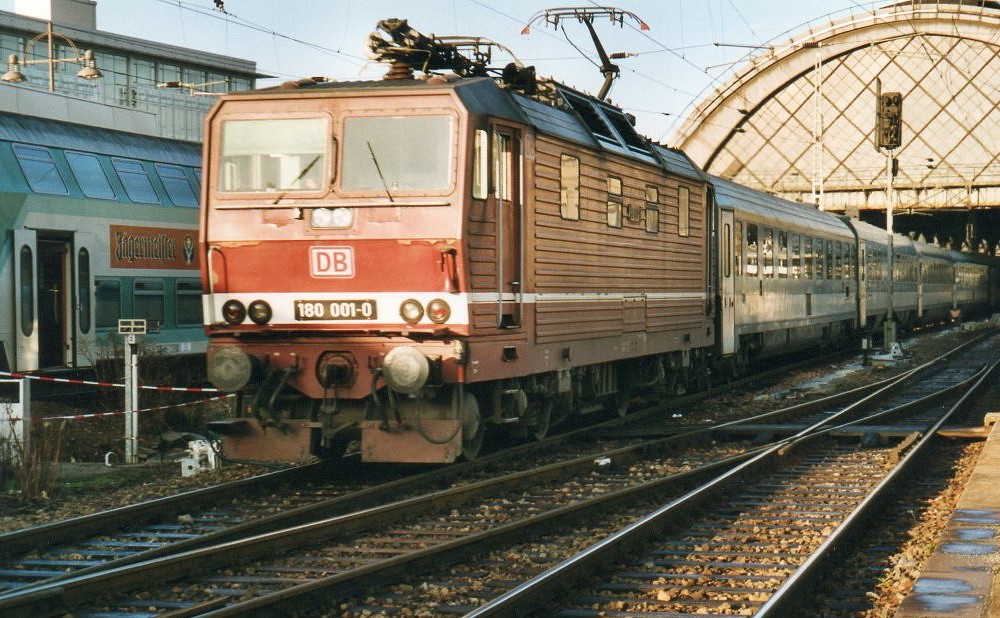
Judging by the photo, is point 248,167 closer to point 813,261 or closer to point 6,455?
point 6,455

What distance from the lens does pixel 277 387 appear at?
34.3 feet

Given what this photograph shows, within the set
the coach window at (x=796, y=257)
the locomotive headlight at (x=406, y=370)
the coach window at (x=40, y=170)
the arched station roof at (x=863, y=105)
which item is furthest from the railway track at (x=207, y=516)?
the arched station roof at (x=863, y=105)

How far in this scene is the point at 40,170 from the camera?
1664cm

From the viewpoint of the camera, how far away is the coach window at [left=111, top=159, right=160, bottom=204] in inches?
728

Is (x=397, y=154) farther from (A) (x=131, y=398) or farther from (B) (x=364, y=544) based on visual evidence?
(A) (x=131, y=398)

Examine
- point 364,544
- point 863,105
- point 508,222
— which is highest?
point 863,105

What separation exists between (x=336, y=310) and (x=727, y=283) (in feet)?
33.9

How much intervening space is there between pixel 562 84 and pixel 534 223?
97.3 inches

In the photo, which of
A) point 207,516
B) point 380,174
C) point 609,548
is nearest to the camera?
point 609,548

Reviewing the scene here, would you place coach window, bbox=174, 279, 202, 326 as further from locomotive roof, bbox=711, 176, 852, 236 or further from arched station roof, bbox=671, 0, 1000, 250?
arched station roof, bbox=671, 0, 1000, 250

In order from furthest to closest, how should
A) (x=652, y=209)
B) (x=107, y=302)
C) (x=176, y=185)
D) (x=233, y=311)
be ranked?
1. (x=176, y=185)
2. (x=107, y=302)
3. (x=652, y=209)
4. (x=233, y=311)

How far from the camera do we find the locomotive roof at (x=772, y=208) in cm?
1998

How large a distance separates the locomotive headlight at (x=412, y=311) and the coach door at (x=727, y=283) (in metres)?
9.61

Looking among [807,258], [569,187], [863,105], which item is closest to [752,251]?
[807,258]
